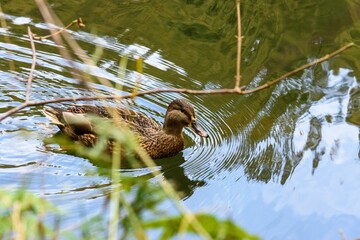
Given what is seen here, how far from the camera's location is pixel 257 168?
6352mm

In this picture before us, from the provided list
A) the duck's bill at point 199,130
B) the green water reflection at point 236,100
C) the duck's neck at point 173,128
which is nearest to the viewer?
the green water reflection at point 236,100

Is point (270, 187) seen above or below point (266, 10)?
below

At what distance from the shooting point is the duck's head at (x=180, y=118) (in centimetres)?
694

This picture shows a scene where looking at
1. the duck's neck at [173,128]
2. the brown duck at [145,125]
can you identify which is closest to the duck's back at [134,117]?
the brown duck at [145,125]

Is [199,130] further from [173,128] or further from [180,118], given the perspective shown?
[173,128]

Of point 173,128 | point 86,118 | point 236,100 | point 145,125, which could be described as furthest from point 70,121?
point 236,100

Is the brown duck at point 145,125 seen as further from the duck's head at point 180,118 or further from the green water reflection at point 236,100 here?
the green water reflection at point 236,100

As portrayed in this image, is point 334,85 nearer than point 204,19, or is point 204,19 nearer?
point 334,85

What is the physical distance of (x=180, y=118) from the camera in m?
6.95

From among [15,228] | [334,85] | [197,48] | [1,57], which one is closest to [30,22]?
[1,57]

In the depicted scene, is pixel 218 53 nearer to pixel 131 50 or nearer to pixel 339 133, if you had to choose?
pixel 131 50

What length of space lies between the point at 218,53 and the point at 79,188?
275cm

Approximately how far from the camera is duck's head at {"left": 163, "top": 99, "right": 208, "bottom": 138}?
6.94 metres

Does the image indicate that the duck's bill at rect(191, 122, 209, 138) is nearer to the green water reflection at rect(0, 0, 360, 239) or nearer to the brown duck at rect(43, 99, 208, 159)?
the brown duck at rect(43, 99, 208, 159)
